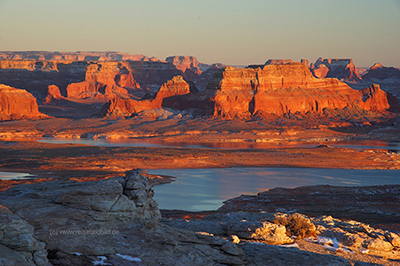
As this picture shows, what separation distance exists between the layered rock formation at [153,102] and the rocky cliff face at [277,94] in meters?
9.35

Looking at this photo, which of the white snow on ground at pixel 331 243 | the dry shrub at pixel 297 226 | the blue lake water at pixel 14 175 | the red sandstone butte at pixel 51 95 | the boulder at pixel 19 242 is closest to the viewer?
the boulder at pixel 19 242

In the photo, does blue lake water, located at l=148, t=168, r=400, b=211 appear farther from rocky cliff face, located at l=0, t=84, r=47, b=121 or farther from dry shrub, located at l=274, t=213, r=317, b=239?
rocky cliff face, located at l=0, t=84, r=47, b=121

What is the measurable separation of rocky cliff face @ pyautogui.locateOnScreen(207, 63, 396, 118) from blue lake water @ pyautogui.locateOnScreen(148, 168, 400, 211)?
58.9 m

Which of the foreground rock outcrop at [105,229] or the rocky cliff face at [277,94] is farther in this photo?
the rocky cliff face at [277,94]

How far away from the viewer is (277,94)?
12975cm

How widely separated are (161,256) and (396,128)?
352ft

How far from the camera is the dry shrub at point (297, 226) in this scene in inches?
807

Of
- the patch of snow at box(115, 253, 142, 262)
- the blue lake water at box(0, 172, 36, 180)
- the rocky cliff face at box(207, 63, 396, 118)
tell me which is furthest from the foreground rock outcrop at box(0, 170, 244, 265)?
the rocky cliff face at box(207, 63, 396, 118)

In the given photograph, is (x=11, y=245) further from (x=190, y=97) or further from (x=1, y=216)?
(x=190, y=97)

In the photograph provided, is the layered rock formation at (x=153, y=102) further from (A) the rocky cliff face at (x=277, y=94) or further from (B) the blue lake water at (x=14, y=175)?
(B) the blue lake water at (x=14, y=175)

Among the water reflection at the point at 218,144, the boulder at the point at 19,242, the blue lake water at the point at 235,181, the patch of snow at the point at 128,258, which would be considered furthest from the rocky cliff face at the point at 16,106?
the boulder at the point at 19,242

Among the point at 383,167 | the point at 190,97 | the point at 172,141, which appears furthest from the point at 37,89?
the point at 383,167

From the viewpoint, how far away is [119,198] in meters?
15.9

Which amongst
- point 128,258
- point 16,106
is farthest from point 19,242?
point 16,106
